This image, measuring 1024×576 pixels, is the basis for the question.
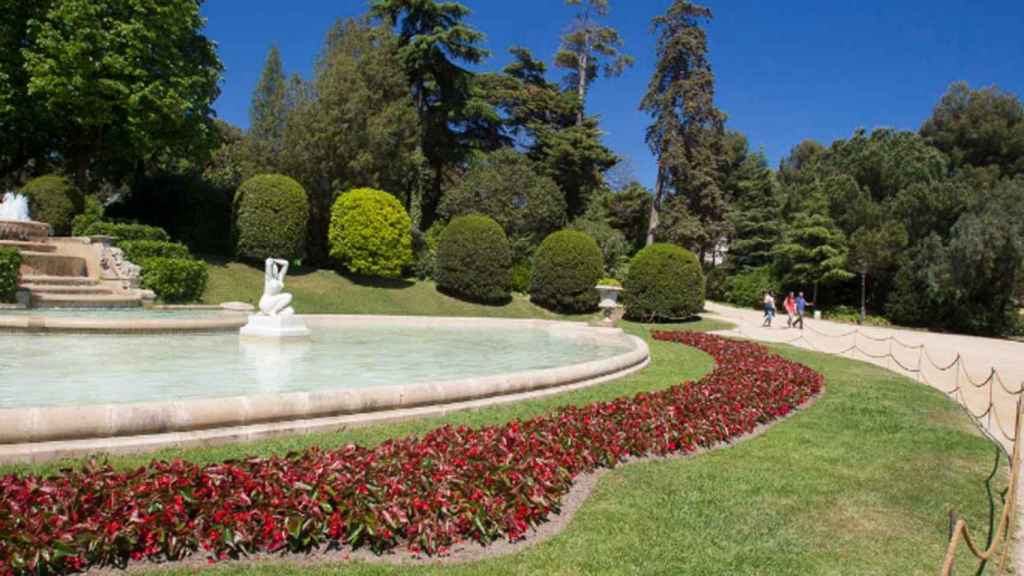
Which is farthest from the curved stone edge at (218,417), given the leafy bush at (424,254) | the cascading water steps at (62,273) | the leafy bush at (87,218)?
the leafy bush at (424,254)

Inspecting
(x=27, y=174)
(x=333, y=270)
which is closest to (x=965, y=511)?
(x=333, y=270)

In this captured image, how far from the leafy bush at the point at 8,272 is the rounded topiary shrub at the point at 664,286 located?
20926 millimetres

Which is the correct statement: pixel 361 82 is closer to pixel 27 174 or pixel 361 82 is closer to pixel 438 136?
pixel 438 136

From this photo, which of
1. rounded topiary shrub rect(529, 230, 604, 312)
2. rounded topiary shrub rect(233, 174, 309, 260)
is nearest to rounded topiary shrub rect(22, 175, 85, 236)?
rounded topiary shrub rect(233, 174, 309, 260)

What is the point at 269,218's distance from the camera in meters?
24.1

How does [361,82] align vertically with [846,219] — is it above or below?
above

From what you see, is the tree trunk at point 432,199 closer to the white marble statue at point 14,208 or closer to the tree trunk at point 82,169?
the tree trunk at point 82,169

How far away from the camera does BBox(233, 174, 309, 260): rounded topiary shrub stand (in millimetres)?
24109

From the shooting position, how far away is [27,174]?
97.6 feet

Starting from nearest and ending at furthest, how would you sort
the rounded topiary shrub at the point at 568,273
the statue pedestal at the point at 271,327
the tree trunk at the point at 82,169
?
the statue pedestal at the point at 271,327 < the tree trunk at the point at 82,169 < the rounded topiary shrub at the point at 568,273

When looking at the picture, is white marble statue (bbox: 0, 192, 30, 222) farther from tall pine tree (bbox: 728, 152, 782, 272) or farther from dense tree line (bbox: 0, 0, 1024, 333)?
tall pine tree (bbox: 728, 152, 782, 272)

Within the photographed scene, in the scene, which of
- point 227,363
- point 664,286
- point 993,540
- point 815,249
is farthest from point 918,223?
point 227,363

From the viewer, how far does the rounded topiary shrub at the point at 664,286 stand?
86.5ft

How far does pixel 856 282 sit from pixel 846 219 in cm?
377
